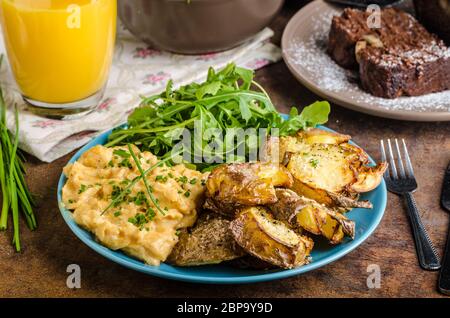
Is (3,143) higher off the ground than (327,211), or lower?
lower

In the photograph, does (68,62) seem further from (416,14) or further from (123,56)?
(416,14)

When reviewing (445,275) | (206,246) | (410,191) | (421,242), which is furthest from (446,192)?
(206,246)

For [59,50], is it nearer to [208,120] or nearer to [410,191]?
[208,120]

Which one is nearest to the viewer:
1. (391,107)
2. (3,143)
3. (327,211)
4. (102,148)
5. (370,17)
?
(327,211)

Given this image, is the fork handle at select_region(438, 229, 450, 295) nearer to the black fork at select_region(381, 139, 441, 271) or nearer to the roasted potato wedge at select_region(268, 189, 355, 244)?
the black fork at select_region(381, 139, 441, 271)

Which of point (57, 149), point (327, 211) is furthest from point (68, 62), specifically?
point (327, 211)

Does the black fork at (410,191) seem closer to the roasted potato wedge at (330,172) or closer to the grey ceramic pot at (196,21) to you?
the roasted potato wedge at (330,172)
